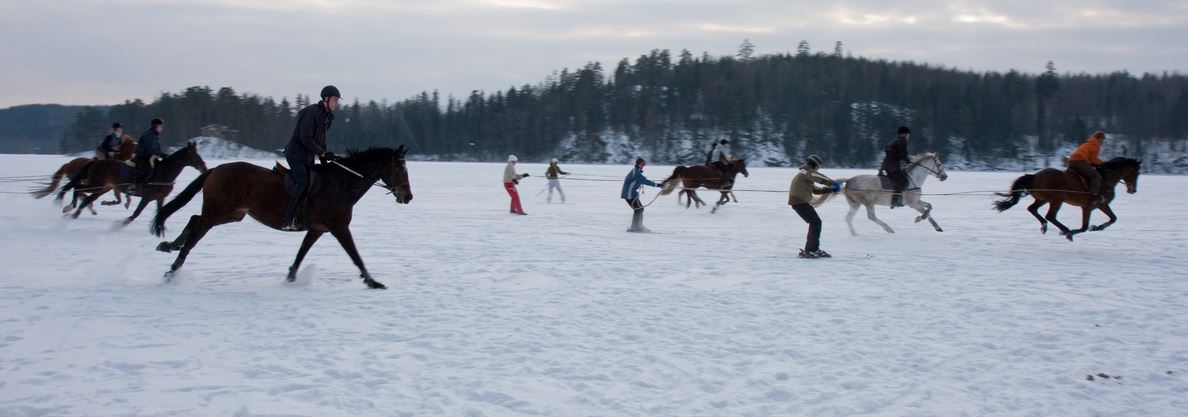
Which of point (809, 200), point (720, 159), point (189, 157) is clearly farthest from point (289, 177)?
point (720, 159)

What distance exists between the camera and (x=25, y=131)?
185 metres

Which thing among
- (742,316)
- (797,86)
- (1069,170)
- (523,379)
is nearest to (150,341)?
(523,379)

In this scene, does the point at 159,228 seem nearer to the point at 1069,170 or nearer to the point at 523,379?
the point at 523,379

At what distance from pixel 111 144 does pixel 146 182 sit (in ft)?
5.33

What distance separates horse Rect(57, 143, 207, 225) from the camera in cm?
1396

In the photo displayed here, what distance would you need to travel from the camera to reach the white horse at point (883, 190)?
1504 centimetres

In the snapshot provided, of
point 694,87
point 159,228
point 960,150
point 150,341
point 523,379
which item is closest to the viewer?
point 523,379

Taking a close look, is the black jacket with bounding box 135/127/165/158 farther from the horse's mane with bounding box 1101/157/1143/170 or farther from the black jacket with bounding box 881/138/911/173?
the horse's mane with bounding box 1101/157/1143/170

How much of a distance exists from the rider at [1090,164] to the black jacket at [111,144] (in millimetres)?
18350

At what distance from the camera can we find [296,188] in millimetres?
8055

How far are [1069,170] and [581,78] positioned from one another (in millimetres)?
131352

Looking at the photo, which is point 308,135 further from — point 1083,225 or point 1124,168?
point 1124,168

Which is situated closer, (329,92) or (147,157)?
(329,92)

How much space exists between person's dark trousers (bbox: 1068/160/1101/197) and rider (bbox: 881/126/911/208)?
298 centimetres
